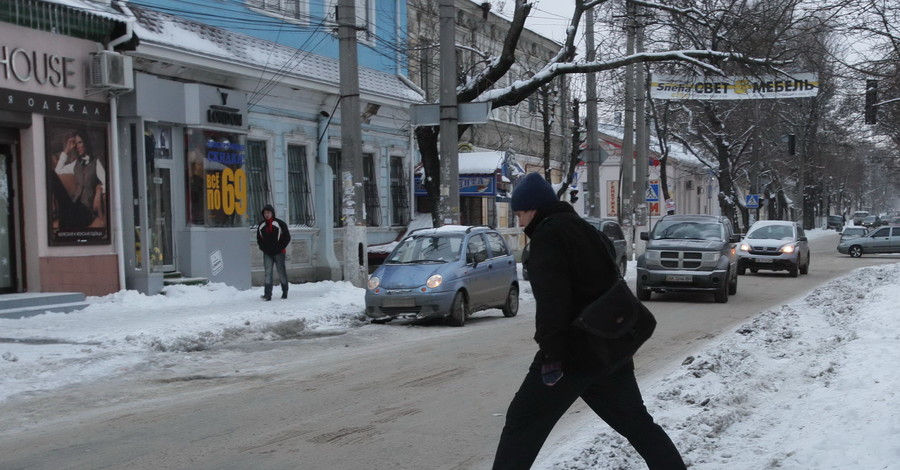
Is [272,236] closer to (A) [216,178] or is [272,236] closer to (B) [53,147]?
(A) [216,178]

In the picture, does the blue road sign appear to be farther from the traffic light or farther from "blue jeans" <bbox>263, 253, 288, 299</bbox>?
"blue jeans" <bbox>263, 253, 288, 299</bbox>

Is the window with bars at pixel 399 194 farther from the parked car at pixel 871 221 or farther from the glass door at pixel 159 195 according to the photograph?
the parked car at pixel 871 221

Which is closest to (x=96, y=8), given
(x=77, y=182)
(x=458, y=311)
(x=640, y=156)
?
(x=77, y=182)

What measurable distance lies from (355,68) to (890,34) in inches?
367

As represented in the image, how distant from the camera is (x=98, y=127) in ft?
52.6

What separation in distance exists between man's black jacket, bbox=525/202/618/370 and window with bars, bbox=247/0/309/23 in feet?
57.9

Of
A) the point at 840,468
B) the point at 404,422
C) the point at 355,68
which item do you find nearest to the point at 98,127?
the point at 355,68

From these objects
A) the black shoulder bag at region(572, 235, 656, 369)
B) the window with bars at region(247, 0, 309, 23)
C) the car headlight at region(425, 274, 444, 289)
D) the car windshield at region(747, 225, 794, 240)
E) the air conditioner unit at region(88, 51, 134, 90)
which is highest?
the window with bars at region(247, 0, 309, 23)

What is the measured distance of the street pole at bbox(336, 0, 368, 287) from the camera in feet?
55.9

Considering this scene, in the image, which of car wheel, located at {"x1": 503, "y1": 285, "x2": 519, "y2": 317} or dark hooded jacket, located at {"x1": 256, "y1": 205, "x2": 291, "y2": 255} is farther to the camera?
dark hooded jacket, located at {"x1": 256, "y1": 205, "x2": 291, "y2": 255}

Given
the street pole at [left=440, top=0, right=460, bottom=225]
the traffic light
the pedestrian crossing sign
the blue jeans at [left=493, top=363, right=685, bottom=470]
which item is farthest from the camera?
the pedestrian crossing sign

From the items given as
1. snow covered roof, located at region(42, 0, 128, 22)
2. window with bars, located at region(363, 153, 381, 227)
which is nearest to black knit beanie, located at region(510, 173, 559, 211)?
snow covered roof, located at region(42, 0, 128, 22)

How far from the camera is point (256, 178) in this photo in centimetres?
2102

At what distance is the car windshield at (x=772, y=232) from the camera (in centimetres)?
2660
